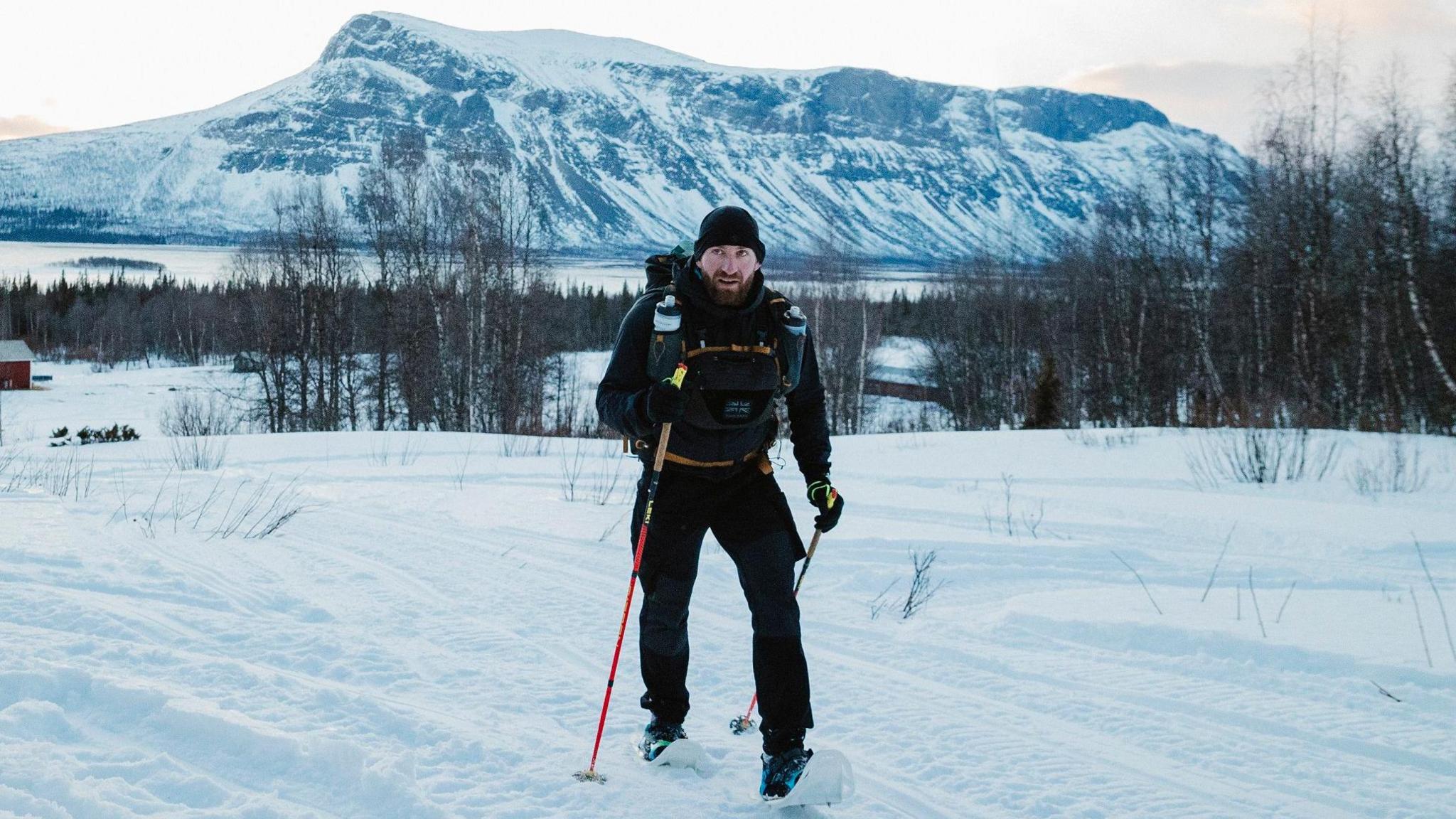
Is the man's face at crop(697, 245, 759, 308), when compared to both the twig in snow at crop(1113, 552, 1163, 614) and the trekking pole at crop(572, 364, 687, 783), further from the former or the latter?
the twig in snow at crop(1113, 552, 1163, 614)

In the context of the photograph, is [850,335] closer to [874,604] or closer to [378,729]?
[874,604]

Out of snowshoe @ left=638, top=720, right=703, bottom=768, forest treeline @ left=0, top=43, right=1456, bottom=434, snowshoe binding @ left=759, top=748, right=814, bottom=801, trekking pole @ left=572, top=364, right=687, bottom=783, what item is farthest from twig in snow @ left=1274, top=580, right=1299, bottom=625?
forest treeline @ left=0, top=43, right=1456, bottom=434

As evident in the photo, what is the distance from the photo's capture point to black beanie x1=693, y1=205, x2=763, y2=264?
313 centimetres

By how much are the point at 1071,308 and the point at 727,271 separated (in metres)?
52.9

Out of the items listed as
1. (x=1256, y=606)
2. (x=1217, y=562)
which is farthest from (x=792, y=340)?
(x=1217, y=562)

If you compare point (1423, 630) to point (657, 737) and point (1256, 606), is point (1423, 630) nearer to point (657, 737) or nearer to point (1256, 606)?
point (1256, 606)

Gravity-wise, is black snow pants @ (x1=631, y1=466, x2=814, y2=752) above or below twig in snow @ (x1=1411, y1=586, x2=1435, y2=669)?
above

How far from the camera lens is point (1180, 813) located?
9.91 feet

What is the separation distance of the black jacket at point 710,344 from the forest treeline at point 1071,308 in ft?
37.9

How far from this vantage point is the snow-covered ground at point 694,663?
297 centimetres

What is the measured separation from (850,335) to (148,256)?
179383mm

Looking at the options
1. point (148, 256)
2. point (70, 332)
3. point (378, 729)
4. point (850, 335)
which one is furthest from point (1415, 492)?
point (148, 256)

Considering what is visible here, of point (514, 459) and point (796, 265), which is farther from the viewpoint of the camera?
point (796, 265)

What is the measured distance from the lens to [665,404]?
10.0 ft
